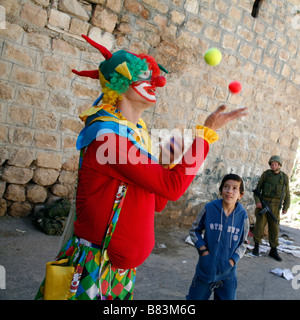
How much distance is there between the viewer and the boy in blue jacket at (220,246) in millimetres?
2316

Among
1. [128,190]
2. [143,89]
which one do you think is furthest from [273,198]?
[128,190]

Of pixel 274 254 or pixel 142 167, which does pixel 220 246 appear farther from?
pixel 274 254

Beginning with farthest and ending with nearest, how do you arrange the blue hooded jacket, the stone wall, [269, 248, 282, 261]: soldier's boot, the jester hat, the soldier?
1. the soldier
2. [269, 248, 282, 261]: soldier's boot
3. the stone wall
4. the blue hooded jacket
5. the jester hat

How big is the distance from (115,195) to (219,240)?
1.29 metres

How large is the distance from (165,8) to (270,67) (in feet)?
8.69

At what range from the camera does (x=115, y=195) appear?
1430 millimetres

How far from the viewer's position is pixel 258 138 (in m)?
6.14

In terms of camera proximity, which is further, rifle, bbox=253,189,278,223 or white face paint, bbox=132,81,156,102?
rifle, bbox=253,189,278,223

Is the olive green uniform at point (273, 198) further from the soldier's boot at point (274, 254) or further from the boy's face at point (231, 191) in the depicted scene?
the boy's face at point (231, 191)

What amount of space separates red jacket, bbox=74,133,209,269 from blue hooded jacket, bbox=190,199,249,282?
3.32ft

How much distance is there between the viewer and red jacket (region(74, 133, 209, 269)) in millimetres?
1360

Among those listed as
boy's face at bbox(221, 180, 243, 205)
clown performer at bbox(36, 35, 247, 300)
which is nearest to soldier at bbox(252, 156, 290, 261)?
boy's face at bbox(221, 180, 243, 205)

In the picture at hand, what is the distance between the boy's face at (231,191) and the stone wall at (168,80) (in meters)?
2.49

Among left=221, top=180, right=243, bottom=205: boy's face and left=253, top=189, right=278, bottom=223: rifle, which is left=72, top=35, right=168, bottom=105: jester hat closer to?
left=221, top=180, right=243, bottom=205: boy's face
